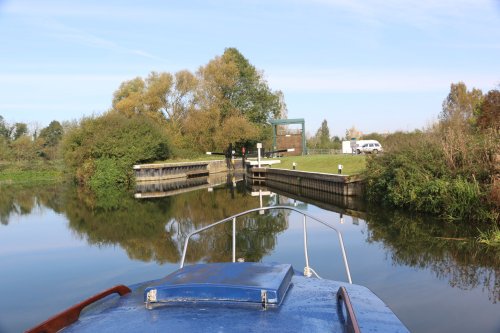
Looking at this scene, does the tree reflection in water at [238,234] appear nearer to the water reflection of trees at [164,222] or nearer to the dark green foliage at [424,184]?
the water reflection of trees at [164,222]

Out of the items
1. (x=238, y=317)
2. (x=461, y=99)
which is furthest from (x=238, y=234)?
(x=461, y=99)

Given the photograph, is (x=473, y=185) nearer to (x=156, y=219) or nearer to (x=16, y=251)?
(x=156, y=219)

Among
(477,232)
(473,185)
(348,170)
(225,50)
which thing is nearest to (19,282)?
(477,232)

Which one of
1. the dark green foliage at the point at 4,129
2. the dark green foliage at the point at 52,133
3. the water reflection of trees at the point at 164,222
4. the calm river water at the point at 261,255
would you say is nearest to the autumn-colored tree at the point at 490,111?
the calm river water at the point at 261,255

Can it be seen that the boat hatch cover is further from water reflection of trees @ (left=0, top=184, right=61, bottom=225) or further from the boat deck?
water reflection of trees @ (left=0, top=184, right=61, bottom=225)

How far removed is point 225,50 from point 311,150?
48.3 feet

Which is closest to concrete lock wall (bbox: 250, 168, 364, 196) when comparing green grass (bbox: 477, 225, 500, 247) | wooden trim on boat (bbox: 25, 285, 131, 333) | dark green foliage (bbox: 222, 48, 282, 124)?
green grass (bbox: 477, 225, 500, 247)

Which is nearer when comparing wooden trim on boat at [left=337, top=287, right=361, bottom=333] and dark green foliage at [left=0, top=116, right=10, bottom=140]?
wooden trim on boat at [left=337, top=287, right=361, bottom=333]

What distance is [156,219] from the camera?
16.6m

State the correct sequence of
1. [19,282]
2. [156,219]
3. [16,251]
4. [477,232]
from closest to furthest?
1. [19,282]
2. [477,232]
3. [16,251]
4. [156,219]

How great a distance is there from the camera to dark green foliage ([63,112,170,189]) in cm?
3362

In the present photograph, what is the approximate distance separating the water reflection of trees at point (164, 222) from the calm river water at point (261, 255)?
0.04 metres

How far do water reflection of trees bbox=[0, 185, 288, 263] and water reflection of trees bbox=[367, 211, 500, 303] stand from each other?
2819 mm

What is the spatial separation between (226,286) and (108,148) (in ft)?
107
